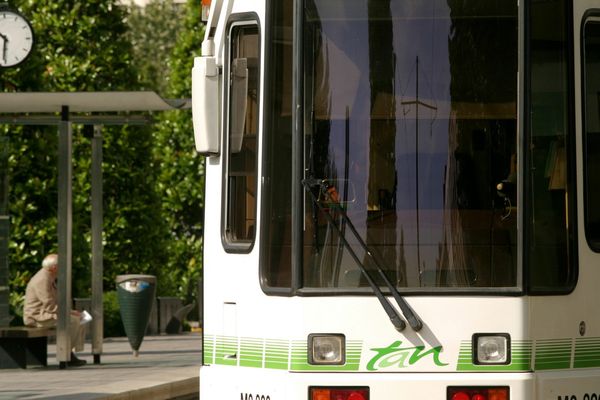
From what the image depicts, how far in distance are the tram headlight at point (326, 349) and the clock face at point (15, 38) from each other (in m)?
12.5

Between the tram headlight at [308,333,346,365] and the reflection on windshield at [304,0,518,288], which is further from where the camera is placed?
the reflection on windshield at [304,0,518,288]

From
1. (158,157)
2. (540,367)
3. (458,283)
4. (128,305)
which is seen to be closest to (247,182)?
(458,283)

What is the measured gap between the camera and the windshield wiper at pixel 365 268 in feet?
26.4

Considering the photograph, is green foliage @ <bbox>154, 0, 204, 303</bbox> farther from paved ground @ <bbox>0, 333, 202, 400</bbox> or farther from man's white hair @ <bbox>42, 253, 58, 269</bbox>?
man's white hair @ <bbox>42, 253, 58, 269</bbox>

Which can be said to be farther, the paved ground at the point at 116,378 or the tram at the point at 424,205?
the paved ground at the point at 116,378

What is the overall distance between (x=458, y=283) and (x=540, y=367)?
583 millimetres

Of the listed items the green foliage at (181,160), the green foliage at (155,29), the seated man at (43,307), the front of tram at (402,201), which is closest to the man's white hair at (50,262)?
the seated man at (43,307)

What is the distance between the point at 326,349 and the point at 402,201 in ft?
2.80

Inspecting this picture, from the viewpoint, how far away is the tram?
26.5 ft

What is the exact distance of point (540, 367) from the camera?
809cm

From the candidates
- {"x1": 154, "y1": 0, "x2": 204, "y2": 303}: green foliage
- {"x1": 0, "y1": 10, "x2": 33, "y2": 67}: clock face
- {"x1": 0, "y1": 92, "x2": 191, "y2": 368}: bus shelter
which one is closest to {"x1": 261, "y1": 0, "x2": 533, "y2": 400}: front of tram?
{"x1": 0, "y1": 92, "x2": 191, "y2": 368}: bus shelter

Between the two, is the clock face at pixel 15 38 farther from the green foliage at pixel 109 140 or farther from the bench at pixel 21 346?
the green foliage at pixel 109 140

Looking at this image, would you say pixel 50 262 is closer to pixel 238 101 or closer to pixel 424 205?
pixel 238 101

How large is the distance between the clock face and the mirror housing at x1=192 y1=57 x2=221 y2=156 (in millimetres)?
11556
